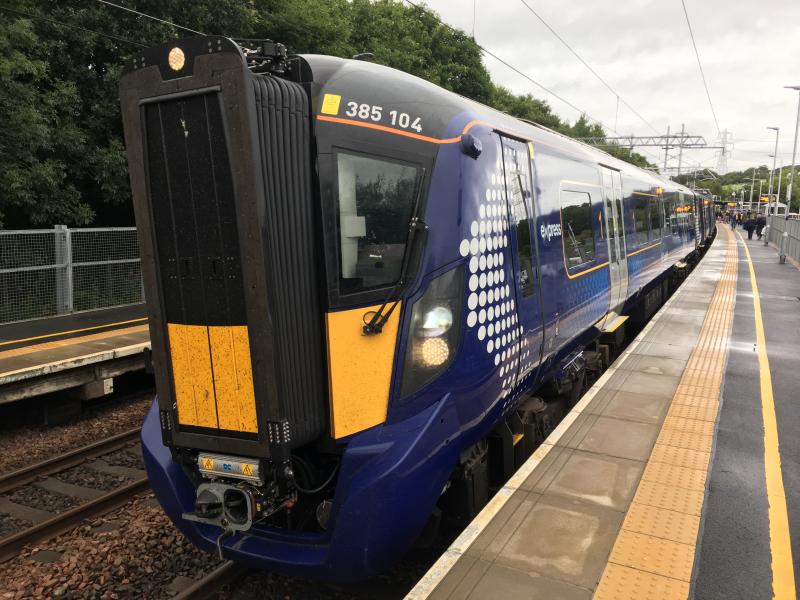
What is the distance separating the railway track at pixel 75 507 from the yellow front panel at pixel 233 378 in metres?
2.88

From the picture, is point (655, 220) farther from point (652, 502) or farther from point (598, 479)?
point (652, 502)

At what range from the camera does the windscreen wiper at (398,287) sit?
3.34 metres

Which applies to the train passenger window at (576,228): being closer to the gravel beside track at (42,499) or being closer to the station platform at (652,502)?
the station platform at (652,502)

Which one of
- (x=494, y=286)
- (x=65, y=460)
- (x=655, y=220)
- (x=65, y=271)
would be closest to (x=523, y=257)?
(x=494, y=286)

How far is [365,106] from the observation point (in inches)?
134

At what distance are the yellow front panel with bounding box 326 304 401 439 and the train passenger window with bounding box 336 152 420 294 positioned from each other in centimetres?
19

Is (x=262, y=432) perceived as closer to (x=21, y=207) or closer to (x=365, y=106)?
(x=365, y=106)

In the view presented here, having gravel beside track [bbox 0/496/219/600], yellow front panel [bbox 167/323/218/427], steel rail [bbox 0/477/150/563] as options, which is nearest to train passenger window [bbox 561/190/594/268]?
yellow front panel [bbox 167/323/218/427]

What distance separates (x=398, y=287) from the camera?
11.2ft

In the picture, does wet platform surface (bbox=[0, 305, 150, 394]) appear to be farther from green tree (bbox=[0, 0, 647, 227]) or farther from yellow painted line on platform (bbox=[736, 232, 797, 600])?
yellow painted line on platform (bbox=[736, 232, 797, 600])

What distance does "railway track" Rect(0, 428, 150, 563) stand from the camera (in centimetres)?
491

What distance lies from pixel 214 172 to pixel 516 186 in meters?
2.37

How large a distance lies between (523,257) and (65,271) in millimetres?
10962

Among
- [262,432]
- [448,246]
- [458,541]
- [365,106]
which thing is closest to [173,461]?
[262,432]
